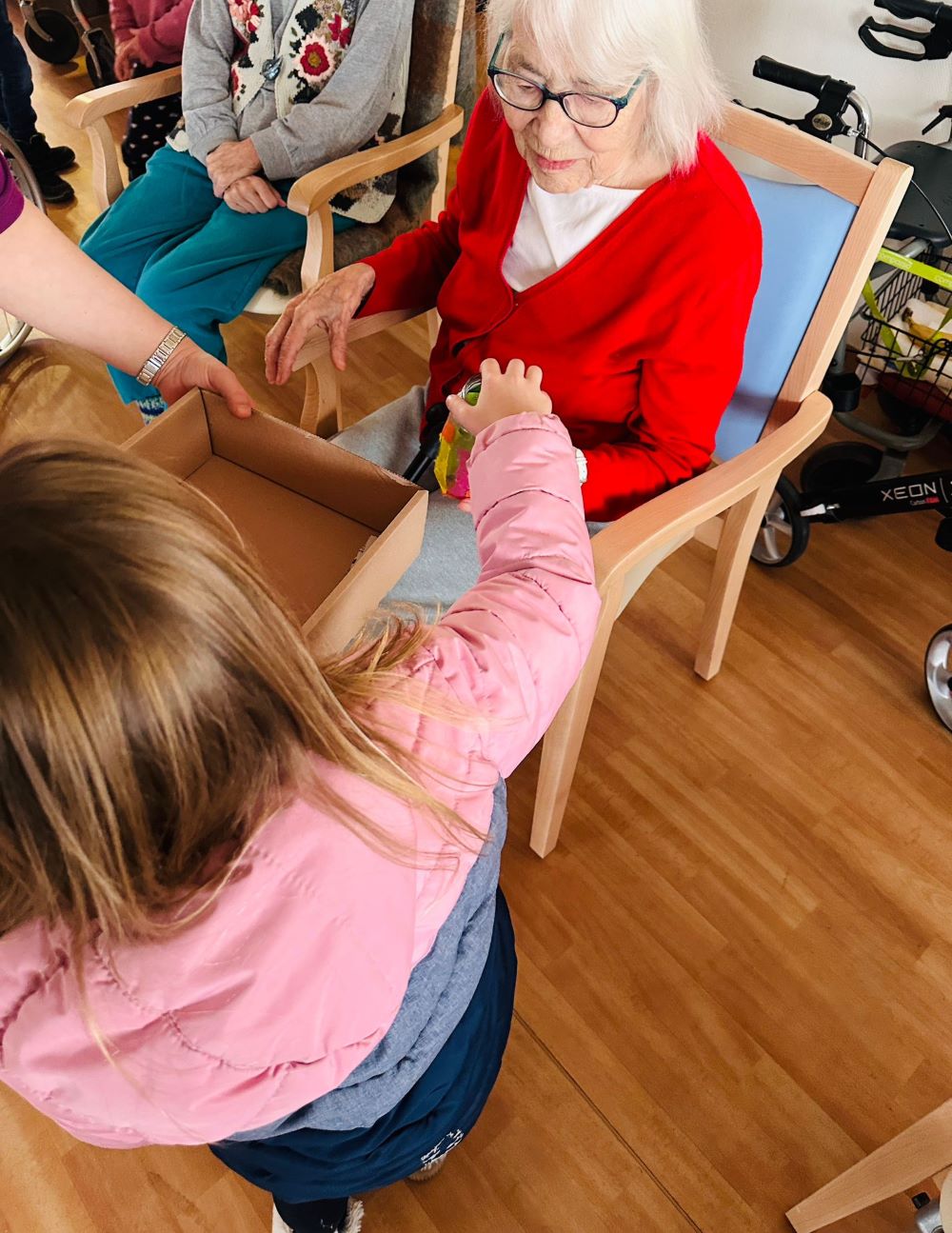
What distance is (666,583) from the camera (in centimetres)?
203

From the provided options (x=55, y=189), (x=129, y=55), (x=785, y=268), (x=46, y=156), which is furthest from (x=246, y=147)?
(x=46, y=156)

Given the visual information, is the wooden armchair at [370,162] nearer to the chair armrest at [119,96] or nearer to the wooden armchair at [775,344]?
the chair armrest at [119,96]

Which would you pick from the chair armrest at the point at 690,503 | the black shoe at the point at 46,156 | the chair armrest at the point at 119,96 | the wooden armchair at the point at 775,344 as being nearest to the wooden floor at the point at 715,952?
the wooden armchair at the point at 775,344

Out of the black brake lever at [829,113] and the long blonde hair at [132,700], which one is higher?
the black brake lever at [829,113]

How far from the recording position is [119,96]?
1.93m

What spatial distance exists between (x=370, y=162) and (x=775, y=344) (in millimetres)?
889

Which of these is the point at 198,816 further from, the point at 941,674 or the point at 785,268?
the point at 941,674

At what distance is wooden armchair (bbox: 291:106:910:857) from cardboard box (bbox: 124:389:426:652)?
28 centimetres

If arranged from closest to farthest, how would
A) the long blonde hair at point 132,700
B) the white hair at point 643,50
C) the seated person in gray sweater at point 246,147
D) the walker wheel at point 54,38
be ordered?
the long blonde hair at point 132,700
the white hair at point 643,50
the seated person in gray sweater at point 246,147
the walker wheel at point 54,38

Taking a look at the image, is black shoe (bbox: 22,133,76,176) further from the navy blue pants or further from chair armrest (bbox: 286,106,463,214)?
the navy blue pants

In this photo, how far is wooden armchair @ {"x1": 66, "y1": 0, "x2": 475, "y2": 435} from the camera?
1.69 metres

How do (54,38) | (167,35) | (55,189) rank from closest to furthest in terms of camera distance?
(167,35)
(55,189)
(54,38)

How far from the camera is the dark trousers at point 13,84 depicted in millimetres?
2623

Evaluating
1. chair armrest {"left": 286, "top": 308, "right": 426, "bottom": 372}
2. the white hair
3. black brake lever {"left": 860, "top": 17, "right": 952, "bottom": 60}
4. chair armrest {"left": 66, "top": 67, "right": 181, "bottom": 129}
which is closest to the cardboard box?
chair armrest {"left": 286, "top": 308, "right": 426, "bottom": 372}
